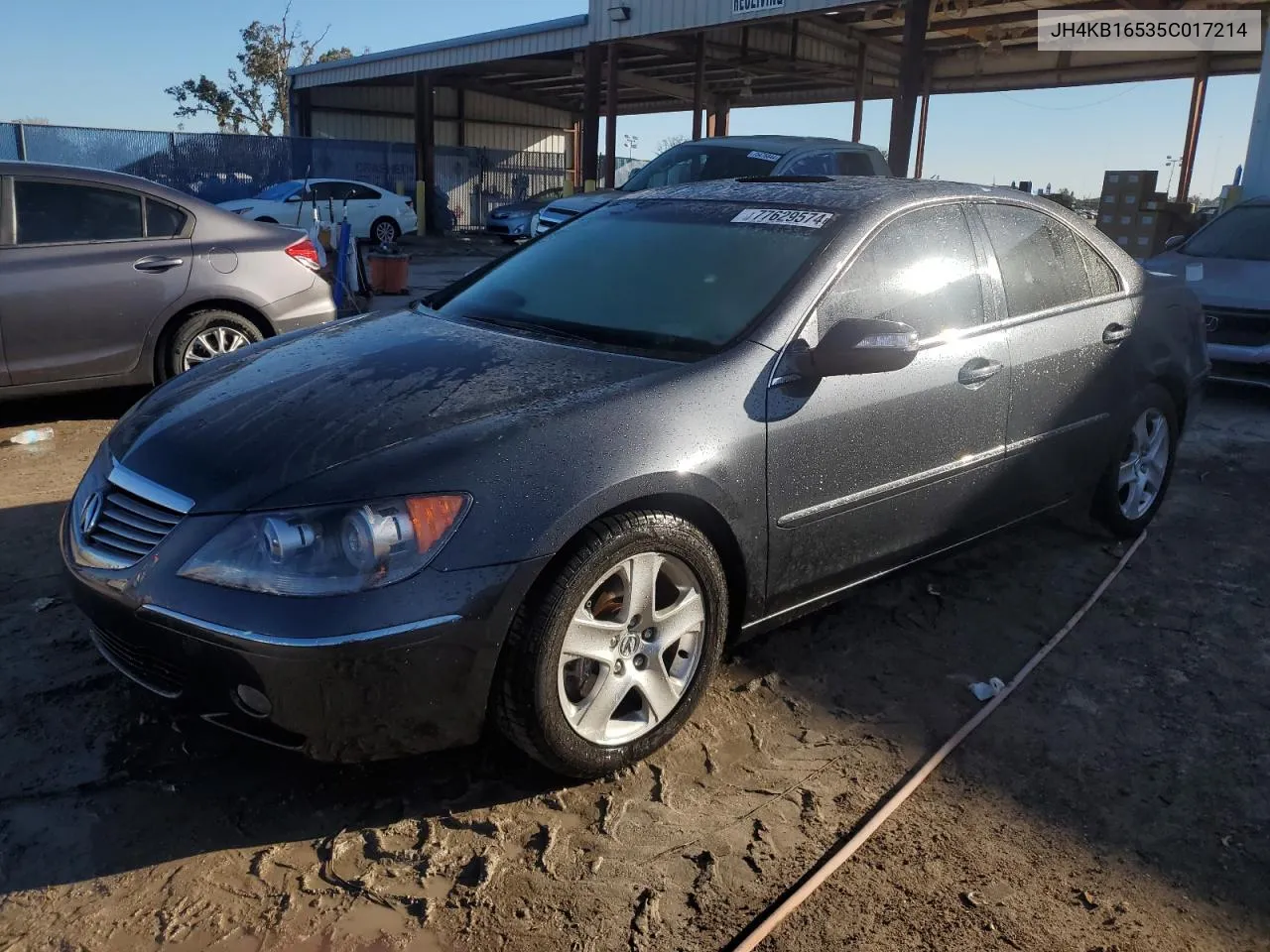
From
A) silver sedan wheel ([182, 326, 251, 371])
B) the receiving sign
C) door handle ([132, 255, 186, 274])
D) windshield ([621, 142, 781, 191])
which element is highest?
the receiving sign

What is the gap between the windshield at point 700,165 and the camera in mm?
10094

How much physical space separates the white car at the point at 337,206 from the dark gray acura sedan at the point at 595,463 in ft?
54.4

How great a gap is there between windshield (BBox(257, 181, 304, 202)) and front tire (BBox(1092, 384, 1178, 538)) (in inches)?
703

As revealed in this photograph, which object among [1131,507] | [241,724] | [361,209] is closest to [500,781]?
[241,724]

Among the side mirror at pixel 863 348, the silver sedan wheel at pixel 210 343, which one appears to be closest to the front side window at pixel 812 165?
the silver sedan wheel at pixel 210 343

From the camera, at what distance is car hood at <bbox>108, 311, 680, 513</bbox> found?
2.45 metres

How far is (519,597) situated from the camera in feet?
7.77

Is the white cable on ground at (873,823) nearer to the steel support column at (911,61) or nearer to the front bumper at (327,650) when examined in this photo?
the front bumper at (327,650)

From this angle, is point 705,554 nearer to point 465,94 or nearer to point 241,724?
point 241,724

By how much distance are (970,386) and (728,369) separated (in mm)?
1084

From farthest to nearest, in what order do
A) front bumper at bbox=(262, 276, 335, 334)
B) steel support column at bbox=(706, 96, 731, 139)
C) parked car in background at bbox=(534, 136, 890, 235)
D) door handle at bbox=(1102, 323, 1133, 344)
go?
1. steel support column at bbox=(706, 96, 731, 139)
2. parked car in background at bbox=(534, 136, 890, 235)
3. front bumper at bbox=(262, 276, 335, 334)
4. door handle at bbox=(1102, 323, 1133, 344)

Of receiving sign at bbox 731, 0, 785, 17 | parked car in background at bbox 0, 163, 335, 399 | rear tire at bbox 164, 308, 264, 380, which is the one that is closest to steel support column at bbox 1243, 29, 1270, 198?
receiving sign at bbox 731, 0, 785, 17

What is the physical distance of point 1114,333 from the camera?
13.6 ft

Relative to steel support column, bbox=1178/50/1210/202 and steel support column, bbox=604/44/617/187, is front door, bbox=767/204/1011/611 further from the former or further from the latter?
steel support column, bbox=1178/50/1210/202
